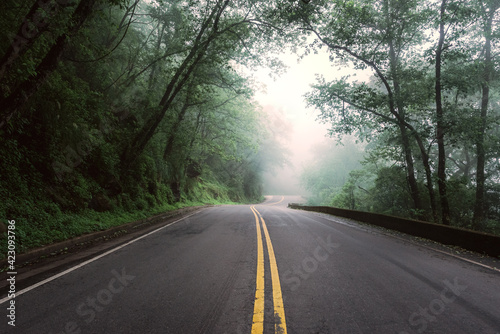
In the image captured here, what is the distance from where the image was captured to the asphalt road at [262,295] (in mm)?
2432

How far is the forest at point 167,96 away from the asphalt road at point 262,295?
2.82 m

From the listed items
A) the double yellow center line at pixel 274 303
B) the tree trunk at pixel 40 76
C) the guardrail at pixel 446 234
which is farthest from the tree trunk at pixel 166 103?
the guardrail at pixel 446 234

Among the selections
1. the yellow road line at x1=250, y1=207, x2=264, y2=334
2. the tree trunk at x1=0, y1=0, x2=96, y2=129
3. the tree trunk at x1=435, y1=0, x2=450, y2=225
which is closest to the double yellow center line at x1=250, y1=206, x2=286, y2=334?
the yellow road line at x1=250, y1=207, x2=264, y2=334

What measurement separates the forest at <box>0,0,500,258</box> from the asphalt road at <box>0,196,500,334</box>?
2825 mm

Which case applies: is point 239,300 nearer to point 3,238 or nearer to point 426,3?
point 3,238

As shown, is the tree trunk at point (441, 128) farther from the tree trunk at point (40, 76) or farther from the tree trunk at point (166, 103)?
the tree trunk at point (40, 76)

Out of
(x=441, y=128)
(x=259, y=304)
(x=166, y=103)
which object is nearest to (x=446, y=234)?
(x=441, y=128)

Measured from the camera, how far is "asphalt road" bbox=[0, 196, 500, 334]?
7.98 feet

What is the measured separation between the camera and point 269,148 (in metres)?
47.0

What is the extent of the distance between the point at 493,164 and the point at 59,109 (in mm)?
25473

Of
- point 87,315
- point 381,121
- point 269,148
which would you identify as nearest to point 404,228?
point 381,121

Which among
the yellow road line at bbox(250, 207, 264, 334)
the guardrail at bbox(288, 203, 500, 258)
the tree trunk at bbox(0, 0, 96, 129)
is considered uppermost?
the tree trunk at bbox(0, 0, 96, 129)

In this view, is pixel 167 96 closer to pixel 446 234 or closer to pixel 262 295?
pixel 262 295

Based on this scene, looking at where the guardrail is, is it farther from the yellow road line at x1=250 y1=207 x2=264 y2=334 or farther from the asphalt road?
the yellow road line at x1=250 y1=207 x2=264 y2=334
